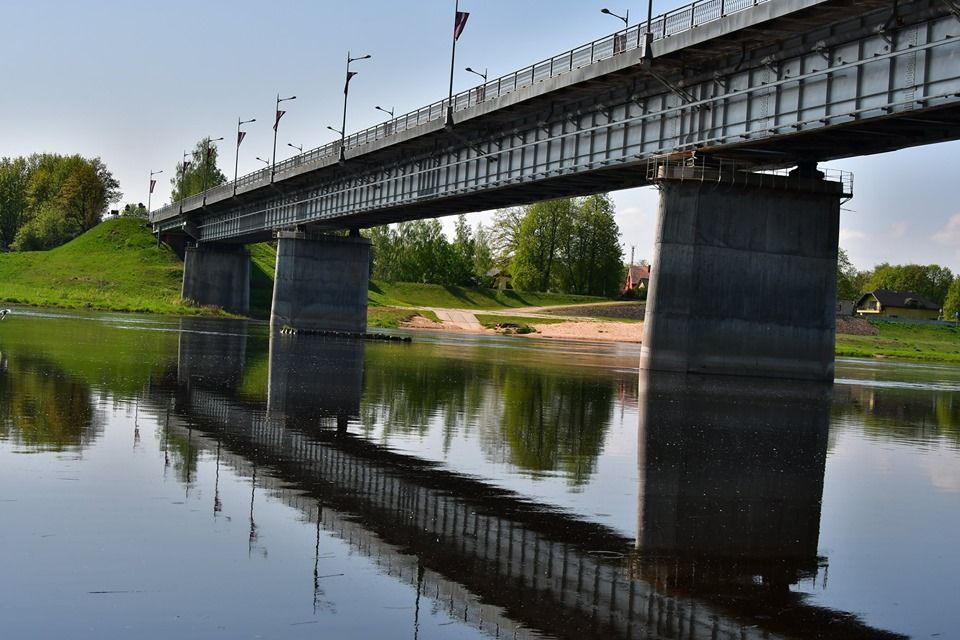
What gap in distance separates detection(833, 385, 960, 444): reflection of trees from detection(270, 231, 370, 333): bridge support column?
153 ft

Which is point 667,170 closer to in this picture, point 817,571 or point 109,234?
point 817,571

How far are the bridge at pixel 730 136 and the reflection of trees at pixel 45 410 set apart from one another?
24.6m

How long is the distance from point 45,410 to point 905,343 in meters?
126

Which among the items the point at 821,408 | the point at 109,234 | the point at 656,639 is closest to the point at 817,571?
the point at 656,639

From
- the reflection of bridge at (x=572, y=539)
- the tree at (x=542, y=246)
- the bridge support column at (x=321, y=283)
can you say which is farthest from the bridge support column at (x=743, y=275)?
the tree at (x=542, y=246)

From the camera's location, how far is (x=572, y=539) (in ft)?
47.0

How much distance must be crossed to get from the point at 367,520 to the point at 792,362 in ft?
125

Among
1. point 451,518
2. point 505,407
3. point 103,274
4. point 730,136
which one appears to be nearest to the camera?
point 451,518

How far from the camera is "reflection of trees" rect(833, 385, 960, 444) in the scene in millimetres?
32094

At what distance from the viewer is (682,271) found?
48688 mm

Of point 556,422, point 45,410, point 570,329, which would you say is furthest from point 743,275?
point 570,329

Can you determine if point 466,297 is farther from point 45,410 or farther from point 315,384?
point 45,410

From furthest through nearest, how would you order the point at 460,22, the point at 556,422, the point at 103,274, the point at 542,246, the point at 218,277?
1. the point at 542,246
2. the point at 103,274
3. the point at 218,277
4. the point at 460,22
5. the point at 556,422

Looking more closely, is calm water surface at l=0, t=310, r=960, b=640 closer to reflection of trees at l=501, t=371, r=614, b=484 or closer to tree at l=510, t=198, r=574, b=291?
reflection of trees at l=501, t=371, r=614, b=484
